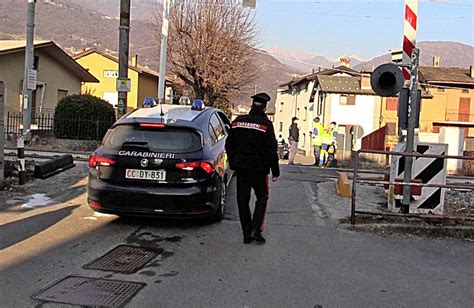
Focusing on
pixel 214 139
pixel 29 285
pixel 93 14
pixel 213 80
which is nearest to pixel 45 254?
pixel 29 285

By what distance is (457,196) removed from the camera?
10422 mm

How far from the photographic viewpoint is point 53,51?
96.5 feet

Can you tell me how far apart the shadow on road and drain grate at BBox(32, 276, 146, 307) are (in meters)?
1.51

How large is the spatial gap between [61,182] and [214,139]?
3.70 m

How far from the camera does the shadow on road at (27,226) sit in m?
6.29

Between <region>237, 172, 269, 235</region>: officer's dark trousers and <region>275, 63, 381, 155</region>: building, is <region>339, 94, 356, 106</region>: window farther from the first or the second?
<region>237, 172, 269, 235</region>: officer's dark trousers

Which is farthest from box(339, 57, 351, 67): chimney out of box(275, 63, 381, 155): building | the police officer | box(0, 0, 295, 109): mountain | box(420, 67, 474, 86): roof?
the police officer

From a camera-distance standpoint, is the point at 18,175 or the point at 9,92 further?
the point at 9,92

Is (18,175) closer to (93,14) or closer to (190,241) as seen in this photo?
(190,241)

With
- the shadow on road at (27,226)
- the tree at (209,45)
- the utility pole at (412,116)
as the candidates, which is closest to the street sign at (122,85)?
the shadow on road at (27,226)

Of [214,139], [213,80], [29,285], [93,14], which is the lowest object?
[29,285]

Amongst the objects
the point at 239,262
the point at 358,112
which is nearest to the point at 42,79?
the point at 239,262

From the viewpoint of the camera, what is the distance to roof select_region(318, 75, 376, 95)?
50.0 metres

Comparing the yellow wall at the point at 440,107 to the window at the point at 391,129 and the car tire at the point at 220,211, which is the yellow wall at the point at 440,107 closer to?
the window at the point at 391,129
